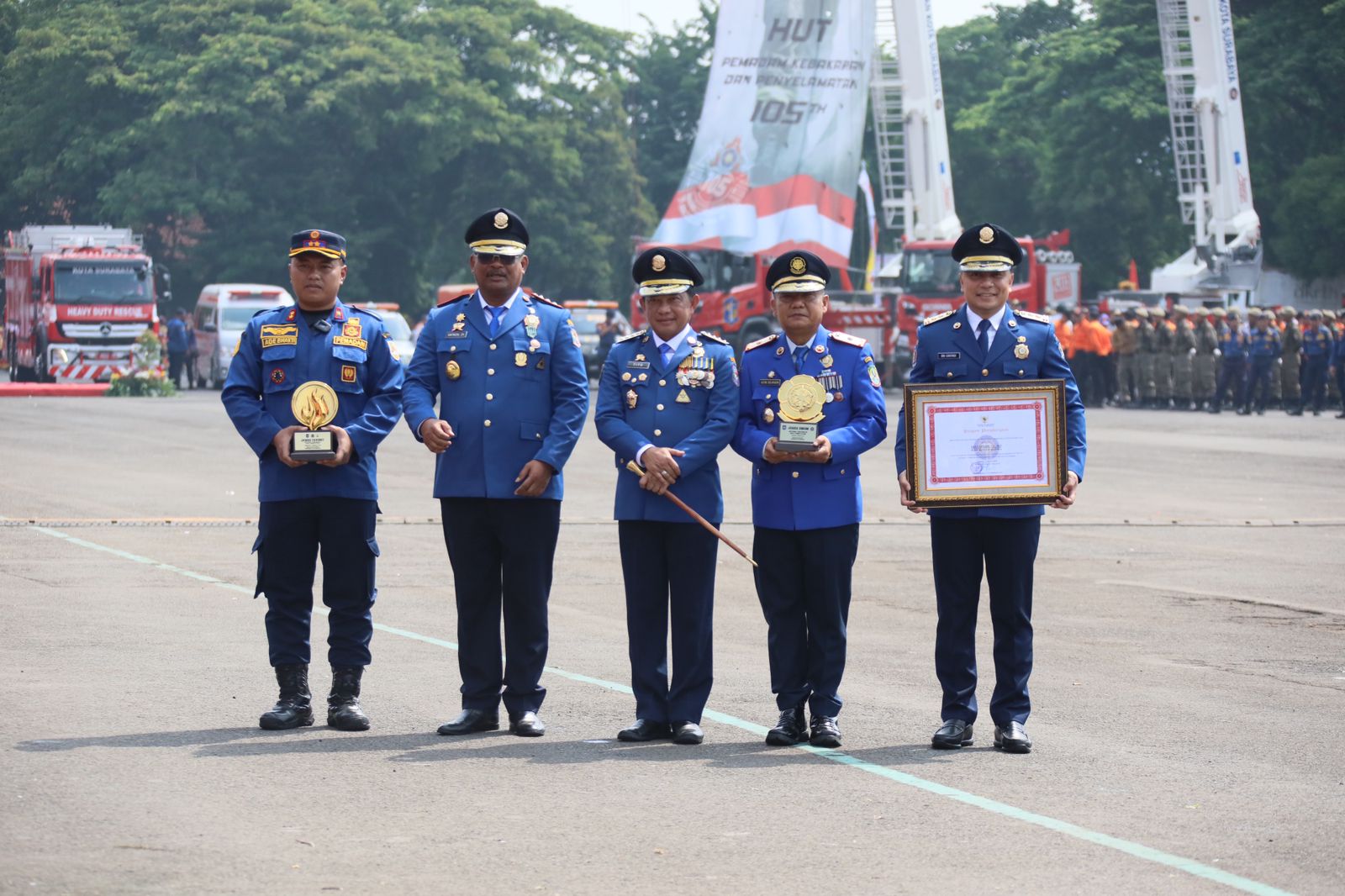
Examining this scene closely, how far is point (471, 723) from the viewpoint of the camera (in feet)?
26.1

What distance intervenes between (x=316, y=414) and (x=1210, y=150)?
40.9 metres

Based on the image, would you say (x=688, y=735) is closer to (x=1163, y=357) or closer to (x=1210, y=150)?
(x=1163, y=357)

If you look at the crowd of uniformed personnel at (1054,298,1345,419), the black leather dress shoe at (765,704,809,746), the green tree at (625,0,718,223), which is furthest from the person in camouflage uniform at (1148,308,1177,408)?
the green tree at (625,0,718,223)

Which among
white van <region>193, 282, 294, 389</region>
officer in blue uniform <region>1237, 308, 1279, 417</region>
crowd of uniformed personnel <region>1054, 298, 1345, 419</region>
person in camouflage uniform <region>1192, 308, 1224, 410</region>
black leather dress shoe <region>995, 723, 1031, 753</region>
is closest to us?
black leather dress shoe <region>995, 723, 1031, 753</region>

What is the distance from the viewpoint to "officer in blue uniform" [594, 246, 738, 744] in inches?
311

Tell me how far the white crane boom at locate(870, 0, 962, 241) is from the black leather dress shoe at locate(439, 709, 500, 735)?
36.4m

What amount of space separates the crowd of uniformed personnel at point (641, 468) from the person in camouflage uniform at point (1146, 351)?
1251 inches

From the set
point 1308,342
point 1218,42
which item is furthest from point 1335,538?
point 1218,42

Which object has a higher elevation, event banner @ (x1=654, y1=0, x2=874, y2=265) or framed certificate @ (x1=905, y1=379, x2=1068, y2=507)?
event banner @ (x1=654, y1=0, x2=874, y2=265)

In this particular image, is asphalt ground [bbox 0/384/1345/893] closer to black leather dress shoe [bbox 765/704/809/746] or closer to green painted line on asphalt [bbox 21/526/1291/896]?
green painted line on asphalt [bbox 21/526/1291/896]

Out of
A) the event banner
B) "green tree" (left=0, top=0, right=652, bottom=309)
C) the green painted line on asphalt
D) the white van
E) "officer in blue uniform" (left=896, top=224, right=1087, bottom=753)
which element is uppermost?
"green tree" (left=0, top=0, right=652, bottom=309)

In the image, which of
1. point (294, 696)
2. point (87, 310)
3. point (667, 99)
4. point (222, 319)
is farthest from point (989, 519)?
point (667, 99)

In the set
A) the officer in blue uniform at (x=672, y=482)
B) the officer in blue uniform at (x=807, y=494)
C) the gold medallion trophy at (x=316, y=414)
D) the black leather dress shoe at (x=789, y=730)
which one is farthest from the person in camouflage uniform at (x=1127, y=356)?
the gold medallion trophy at (x=316, y=414)

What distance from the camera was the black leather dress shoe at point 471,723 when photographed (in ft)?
26.1
